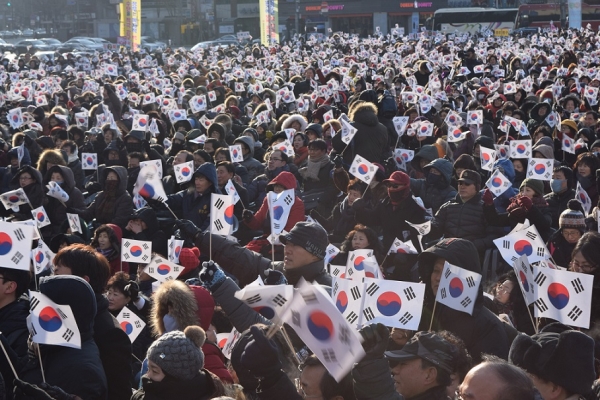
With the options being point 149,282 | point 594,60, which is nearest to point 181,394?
point 149,282

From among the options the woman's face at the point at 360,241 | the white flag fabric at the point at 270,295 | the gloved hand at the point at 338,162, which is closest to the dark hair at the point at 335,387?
the white flag fabric at the point at 270,295

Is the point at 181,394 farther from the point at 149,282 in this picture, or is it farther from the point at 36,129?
the point at 36,129

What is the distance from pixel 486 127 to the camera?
14430 mm

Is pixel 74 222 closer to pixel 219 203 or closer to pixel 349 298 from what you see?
pixel 219 203

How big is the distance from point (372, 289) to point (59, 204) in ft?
19.7

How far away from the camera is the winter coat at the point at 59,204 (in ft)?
33.5

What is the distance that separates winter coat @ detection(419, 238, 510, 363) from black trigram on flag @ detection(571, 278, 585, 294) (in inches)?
16.7

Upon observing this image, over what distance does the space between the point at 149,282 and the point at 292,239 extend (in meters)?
2.26

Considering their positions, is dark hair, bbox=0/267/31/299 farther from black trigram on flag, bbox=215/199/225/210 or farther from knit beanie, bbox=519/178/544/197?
knit beanie, bbox=519/178/544/197

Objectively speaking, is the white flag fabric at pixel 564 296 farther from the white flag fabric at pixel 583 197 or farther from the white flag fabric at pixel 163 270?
the white flag fabric at pixel 583 197

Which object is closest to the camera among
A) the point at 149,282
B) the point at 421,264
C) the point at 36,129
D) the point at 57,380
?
the point at 57,380

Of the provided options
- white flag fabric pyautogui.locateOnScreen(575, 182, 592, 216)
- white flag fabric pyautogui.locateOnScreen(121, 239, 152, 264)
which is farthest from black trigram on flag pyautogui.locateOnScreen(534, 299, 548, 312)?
white flag fabric pyautogui.locateOnScreen(575, 182, 592, 216)

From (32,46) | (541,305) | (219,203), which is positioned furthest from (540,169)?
(32,46)

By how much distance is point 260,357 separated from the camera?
3869mm
